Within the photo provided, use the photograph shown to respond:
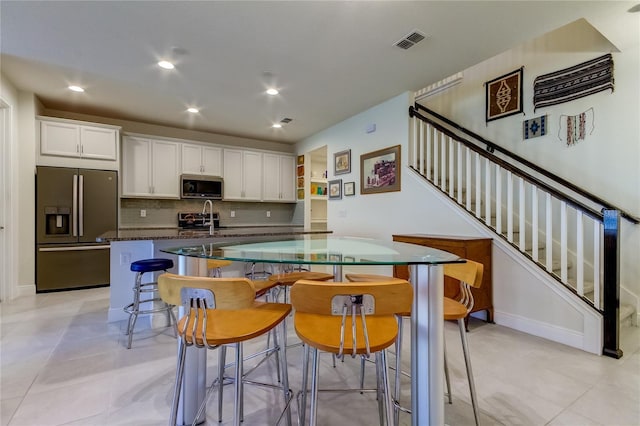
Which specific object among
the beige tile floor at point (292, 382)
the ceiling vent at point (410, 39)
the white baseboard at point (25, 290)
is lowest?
the beige tile floor at point (292, 382)

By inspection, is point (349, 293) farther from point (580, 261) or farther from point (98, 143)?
point (98, 143)

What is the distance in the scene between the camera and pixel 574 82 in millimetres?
3016

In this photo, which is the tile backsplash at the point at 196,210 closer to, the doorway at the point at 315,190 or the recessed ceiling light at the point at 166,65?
the doorway at the point at 315,190

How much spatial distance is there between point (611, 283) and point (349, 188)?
323cm

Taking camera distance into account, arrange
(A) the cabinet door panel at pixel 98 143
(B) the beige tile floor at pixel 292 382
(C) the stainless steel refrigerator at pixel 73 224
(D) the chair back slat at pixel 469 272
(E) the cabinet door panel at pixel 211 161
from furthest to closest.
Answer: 1. (E) the cabinet door panel at pixel 211 161
2. (A) the cabinet door panel at pixel 98 143
3. (C) the stainless steel refrigerator at pixel 73 224
4. (B) the beige tile floor at pixel 292 382
5. (D) the chair back slat at pixel 469 272

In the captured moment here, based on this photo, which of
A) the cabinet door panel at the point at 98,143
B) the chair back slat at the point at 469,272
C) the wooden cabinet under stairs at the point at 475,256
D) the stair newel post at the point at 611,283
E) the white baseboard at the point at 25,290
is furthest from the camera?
the cabinet door panel at the point at 98,143

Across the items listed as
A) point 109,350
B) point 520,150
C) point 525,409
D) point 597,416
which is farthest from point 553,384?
point 109,350

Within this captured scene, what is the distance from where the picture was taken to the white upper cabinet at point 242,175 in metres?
5.56

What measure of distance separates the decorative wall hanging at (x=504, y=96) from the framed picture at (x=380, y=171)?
124 cm

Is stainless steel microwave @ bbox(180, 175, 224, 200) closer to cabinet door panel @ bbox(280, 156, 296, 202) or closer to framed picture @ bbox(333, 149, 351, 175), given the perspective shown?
cabinet door panel @ bbox(280, 156, 296, 202)

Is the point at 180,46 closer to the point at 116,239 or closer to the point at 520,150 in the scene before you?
the point at 116,239

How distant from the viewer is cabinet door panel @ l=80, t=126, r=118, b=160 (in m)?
4.17

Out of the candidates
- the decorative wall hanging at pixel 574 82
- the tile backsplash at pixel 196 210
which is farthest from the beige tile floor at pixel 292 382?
the tile backsplash at pixel 196 210

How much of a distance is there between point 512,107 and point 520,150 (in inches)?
21.0
